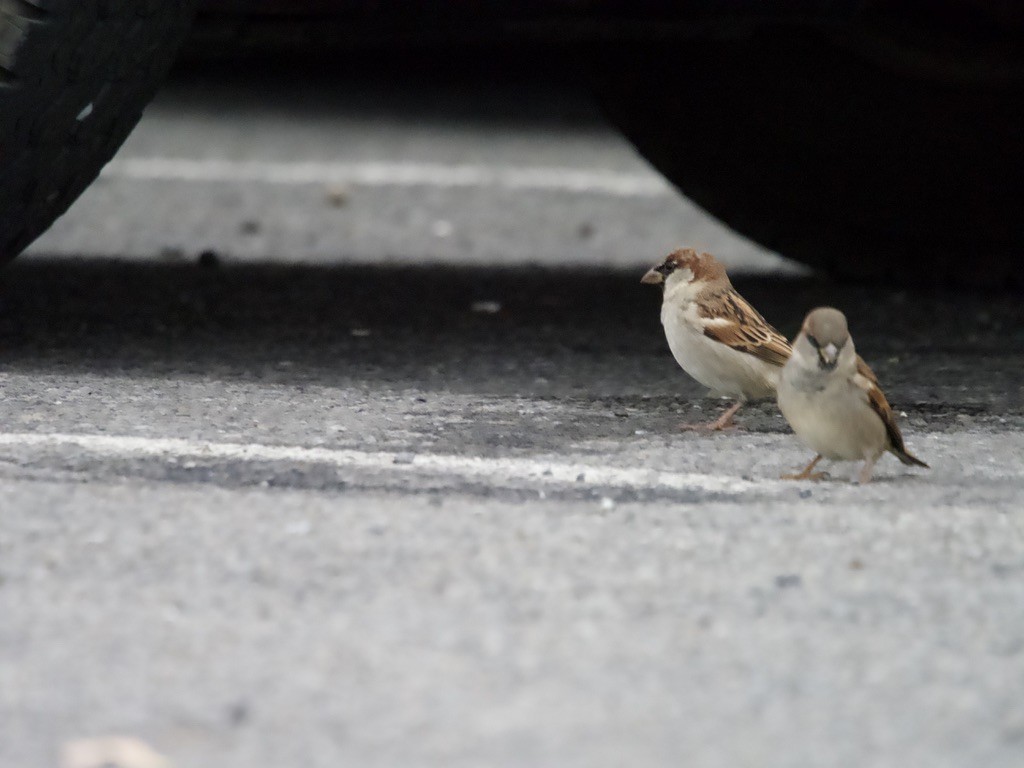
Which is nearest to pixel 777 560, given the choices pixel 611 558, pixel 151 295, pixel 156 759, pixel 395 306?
pixel 611 558

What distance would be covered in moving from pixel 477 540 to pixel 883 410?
907mm

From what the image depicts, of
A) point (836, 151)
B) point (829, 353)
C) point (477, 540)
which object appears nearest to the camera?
A: point (477, 540)

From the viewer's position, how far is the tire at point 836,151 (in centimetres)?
557

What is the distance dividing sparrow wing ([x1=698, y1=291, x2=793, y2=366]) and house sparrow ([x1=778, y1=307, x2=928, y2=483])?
51cm

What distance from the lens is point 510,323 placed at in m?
5.03

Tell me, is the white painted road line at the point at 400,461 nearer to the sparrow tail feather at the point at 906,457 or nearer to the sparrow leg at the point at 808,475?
the sparrow leg at the point at 808,475

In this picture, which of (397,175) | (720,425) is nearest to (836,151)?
(720,425)

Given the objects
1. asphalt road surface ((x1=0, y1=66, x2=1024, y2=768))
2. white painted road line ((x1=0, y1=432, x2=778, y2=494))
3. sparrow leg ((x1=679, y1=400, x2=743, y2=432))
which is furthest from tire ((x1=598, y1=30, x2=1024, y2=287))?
white painted road line ((x1=0, y1=432, x2=778, y2=494))

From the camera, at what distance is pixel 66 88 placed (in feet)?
11.8

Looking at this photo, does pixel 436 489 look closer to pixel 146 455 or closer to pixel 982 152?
pixel 146 455

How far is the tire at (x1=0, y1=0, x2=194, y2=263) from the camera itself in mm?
3473

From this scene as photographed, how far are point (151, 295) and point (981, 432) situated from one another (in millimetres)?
2727

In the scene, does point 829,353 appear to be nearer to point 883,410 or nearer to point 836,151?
point 883,410

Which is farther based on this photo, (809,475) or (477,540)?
(809,475)
